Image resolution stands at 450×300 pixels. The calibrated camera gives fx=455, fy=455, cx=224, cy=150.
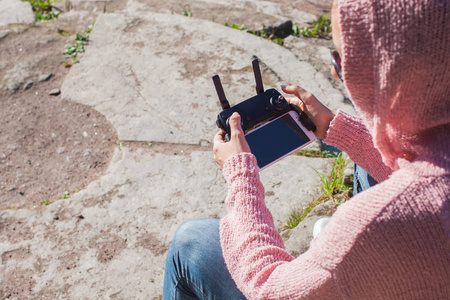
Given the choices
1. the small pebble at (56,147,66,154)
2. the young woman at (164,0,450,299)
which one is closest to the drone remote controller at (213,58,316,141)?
the young woman at (164,0,450,299)

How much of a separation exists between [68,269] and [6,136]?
1.11m

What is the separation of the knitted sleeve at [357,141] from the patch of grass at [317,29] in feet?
6.41

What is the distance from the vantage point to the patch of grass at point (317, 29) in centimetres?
339

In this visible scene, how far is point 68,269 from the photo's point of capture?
1.96 metres

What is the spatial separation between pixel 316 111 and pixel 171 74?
1.61 m

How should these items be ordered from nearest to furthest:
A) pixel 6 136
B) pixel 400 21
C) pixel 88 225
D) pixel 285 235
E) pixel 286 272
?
1. pixel 400 21
2. pixel 286 272
3. pixel 285 235
4. pixel 88 225
5. pixel 6 136

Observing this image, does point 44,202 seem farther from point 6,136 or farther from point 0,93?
point 0,93

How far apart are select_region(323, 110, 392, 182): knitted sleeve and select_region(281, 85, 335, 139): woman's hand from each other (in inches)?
1.7

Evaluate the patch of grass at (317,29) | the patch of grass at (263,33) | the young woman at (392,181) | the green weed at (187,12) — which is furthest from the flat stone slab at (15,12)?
the young woman at (392,181)

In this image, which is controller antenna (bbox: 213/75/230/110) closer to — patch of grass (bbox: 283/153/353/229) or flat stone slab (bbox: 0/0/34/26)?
patch of grass (bbox: 283/153/353/229)

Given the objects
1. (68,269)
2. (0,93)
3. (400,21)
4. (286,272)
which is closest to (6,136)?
(0,93)

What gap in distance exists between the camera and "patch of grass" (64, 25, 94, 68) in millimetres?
3181

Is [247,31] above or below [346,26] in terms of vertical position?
below

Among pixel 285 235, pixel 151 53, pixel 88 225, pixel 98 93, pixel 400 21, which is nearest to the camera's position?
pixel 400 21
